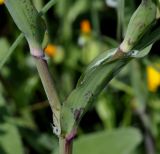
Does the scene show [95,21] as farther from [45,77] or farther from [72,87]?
[45,77]

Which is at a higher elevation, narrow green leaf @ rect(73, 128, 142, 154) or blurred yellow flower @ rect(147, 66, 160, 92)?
narrow green leaf @ rect(73, 128, 142, 154)

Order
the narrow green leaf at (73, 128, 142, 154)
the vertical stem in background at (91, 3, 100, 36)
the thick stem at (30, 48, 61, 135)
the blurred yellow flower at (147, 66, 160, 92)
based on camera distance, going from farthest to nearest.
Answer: the blurred yellow flower at (147, 66, 160, 92) → the vertical stem in background at (91, 3, 100, 36) → the narrow green leaf at (73, 128, 142, 154) → the thick stem at (30, 48, 61, 135)

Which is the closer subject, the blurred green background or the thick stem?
the thick stem

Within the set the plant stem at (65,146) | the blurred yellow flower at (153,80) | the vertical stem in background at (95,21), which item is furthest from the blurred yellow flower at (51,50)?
the plant stem at (65,146)

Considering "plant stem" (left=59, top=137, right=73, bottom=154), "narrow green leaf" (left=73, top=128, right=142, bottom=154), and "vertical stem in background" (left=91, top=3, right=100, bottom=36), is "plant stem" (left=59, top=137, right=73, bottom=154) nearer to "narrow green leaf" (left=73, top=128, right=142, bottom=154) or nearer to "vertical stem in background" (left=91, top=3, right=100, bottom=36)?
"narrow green leaf" (left=73, top=128, right=142, bottom=154)

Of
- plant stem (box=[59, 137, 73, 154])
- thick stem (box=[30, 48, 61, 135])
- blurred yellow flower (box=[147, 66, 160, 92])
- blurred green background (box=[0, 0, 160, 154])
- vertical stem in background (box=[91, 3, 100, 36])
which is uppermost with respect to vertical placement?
thick stem (box=[30, 48, 61, 135])

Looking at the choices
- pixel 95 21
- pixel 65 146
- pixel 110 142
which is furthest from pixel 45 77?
pixel 95 21

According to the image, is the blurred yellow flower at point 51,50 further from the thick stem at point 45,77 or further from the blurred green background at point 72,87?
the thick stem at point 45,77

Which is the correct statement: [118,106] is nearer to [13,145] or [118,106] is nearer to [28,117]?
[28,117]

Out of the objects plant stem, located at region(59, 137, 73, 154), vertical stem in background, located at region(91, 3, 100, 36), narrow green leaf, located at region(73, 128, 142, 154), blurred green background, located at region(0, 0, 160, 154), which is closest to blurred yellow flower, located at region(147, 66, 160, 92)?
blurred green background, located at region(0, 0, 160, 154)
